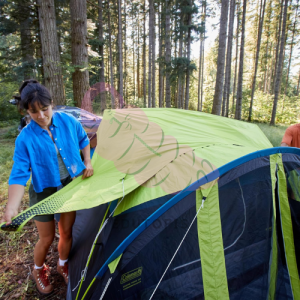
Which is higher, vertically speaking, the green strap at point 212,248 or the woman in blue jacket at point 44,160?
the woman in blue jacket at point 44,160

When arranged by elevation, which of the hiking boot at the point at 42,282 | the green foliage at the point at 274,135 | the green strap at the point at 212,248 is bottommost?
the hiking boot at the point at 42,282

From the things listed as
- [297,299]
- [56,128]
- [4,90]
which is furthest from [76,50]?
[4,90]

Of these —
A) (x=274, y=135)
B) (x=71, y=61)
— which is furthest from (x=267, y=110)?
(x=71, y=61)

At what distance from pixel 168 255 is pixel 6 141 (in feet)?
28.4

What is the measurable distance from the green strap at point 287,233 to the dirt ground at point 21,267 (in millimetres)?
1927

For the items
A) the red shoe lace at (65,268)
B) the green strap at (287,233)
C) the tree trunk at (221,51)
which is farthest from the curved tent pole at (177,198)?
the tree trunk at (221,51)

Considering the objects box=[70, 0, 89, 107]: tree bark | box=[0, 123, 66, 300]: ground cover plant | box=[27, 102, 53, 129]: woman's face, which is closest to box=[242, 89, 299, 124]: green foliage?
box=[70, 0, 89, 107]: tree bark

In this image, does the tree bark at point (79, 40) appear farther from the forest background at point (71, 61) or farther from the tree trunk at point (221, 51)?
the tree trunk at point (221, 51)

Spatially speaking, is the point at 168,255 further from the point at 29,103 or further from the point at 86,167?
the point at 29,103

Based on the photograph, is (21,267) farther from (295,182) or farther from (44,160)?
(295,182)

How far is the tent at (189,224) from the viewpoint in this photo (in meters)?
1.38

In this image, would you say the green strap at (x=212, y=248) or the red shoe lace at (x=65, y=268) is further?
the red shoe lace at (x=65, y=268)

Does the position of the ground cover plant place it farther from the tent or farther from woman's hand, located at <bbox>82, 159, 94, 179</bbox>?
woman's hand, located at <bbox>82, 159, 94, 179</bbox>

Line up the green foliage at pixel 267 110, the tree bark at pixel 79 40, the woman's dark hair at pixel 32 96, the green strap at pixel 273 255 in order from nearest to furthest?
the woman's dark hair at pixel 32 96 → the green strap at pixel 273 255 → the tree bark at pixel 79 40 → the green foliage at pixel 267 110
